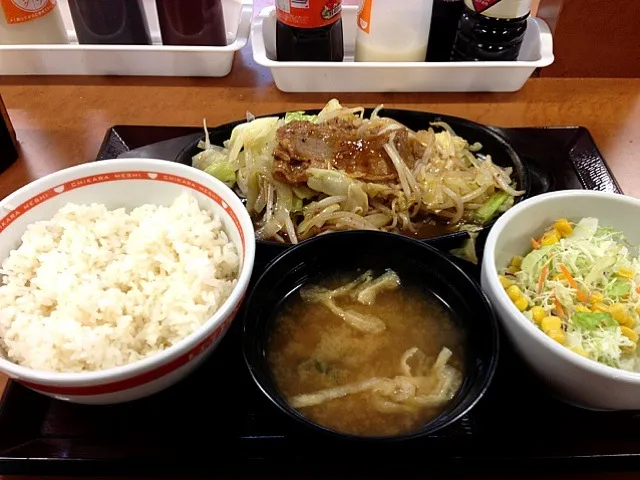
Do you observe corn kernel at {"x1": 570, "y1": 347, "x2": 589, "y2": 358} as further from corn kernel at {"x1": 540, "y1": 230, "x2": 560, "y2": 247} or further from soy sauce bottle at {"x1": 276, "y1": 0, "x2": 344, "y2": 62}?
soy sauce bottle at {"x1": 276, "y1": 0, "x2": 344, "y2": 62}

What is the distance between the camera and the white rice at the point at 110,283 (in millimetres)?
1106

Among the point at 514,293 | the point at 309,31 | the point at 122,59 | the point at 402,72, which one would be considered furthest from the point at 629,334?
the point at 122,59

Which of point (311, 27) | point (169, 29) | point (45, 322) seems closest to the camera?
point (45, 322)

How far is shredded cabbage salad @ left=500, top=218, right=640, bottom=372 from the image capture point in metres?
1.20

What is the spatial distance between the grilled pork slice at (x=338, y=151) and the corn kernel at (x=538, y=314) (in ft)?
2.15

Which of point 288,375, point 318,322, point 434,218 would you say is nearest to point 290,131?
point 434,218

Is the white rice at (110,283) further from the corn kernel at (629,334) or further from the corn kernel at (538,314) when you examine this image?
the corn kernel at (629,334)

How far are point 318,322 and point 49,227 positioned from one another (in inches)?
26.8

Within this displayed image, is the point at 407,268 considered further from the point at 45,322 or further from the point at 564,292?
the point at 45,322

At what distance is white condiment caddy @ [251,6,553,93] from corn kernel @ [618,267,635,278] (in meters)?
1.16

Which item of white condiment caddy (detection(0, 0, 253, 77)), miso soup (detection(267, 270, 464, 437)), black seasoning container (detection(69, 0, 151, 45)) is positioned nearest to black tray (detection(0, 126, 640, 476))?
miso soup (detection(267, 270, 464, 437))

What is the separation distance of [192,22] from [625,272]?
1836 mm

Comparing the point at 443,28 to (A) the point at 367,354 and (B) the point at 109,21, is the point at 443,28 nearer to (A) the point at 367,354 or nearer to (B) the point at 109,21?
(B) the point at 109,21

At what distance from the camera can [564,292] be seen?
4.26 ft
